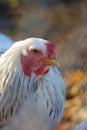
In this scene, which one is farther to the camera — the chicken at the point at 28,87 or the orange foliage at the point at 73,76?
the orange foliage at the point at 73,76

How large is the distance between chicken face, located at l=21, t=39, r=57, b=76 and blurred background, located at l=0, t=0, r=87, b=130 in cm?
160

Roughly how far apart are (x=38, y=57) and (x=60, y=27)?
2.57 meters

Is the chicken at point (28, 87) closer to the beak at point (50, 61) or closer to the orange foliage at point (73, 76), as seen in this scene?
the beak at point (50, 61)

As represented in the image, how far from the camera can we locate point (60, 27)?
4766 mm

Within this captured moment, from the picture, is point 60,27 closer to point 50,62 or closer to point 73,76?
point 73,76

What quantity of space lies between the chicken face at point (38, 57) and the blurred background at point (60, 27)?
1.60m

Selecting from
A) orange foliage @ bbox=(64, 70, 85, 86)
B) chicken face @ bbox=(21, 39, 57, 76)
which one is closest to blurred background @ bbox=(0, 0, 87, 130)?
orange foliage @ bbox=(64, 70, 85, 86)

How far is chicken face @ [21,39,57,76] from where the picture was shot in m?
2.20

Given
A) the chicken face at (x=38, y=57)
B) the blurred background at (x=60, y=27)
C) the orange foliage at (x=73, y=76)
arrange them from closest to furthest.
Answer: the chicken face at (x=38, y=57) → the orange foliage at (x=73, y=76) → the blurred background at (x=60, y=27)

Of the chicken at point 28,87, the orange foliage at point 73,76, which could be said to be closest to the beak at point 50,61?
the chicken at point 28,87

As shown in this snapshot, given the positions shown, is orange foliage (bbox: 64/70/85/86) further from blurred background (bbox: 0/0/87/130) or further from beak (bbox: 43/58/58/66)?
beak (bbox: 43/58/58/66)

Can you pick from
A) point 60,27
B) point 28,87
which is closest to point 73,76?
point 60,27

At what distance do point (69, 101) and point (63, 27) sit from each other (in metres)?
1.14

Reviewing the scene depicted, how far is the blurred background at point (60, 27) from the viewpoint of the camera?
13.5ft
